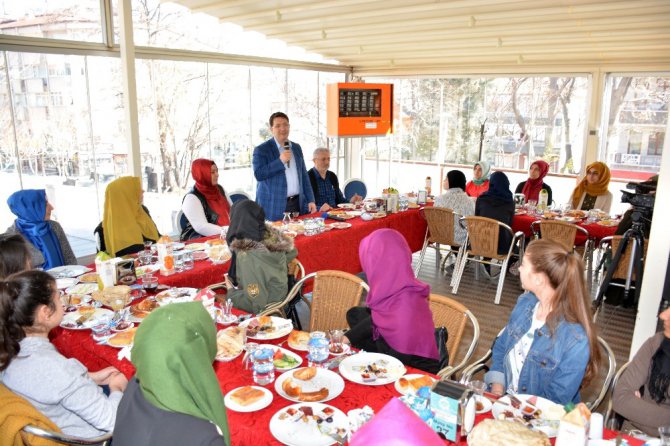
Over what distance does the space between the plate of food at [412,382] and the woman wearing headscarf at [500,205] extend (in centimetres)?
359

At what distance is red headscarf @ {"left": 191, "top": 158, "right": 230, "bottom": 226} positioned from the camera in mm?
4785

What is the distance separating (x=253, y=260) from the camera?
3164 millimetres

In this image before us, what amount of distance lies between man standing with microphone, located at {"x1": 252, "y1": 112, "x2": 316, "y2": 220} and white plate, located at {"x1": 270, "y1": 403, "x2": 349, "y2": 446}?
3.72m

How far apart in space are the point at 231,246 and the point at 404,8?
13.5 feet

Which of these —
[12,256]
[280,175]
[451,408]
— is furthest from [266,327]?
[280,175]

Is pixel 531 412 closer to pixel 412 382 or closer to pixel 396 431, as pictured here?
pixel 412 382

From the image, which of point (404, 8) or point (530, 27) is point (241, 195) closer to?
point (404, 8)

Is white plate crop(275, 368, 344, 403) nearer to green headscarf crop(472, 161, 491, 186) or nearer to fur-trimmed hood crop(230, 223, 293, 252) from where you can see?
fur-trimmed hood crop(230, 223, 293, 252)

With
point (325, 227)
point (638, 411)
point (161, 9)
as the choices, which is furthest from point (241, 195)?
point (638, 411)

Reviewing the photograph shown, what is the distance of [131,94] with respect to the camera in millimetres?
5785

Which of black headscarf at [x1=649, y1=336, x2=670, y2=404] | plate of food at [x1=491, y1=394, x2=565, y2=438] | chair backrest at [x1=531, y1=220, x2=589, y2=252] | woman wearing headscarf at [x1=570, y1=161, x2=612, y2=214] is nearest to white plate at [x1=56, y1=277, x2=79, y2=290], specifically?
plate of food at [x1=491, y1=394, x2=565, y2=438]

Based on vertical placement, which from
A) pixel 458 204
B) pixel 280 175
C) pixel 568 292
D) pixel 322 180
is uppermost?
pixel 280 175

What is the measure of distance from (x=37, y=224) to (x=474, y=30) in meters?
5.48

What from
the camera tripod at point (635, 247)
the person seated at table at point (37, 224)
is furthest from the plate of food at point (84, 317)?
the camera tripod at point (635, 247)
